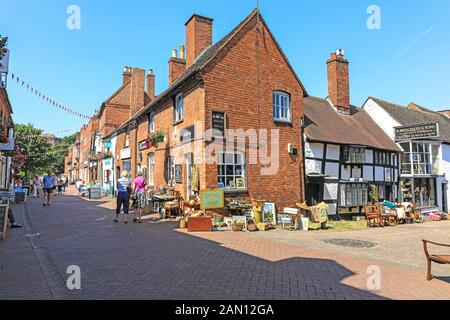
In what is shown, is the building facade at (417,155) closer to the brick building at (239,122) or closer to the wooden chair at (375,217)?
the wooden chair at (375,217)

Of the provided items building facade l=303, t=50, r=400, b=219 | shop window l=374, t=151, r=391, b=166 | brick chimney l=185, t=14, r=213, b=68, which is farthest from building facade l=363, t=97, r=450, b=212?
brick chimney l=185, t=14, r=213, b=68

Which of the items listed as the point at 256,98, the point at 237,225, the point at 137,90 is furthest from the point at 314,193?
the point at 137,90

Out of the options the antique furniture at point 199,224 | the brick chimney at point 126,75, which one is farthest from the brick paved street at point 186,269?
the brick chimney at point 126,75

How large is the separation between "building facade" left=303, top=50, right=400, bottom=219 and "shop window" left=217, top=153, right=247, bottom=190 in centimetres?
372

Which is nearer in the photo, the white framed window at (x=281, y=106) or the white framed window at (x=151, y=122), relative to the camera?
the white framed window at (x=281, y=106)

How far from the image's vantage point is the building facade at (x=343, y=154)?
15125 mm

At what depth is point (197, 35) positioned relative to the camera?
627 inches

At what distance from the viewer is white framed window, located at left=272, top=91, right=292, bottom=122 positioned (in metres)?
13.8

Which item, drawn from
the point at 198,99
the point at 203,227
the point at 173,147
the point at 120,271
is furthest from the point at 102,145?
the point at 120,271

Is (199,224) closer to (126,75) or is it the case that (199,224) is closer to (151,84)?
(151,84)

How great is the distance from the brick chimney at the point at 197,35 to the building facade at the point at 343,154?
255 inches
